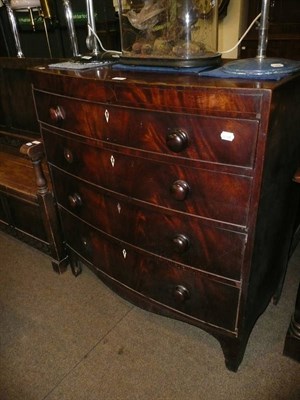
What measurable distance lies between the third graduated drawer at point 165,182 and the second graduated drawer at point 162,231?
0.14ft

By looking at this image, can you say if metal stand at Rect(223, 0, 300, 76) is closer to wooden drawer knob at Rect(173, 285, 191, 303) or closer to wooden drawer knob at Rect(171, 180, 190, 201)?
wooden drawer knob at Rect(171, 180, 190, 201)

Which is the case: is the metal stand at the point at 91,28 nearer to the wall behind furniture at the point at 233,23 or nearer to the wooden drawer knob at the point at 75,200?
the wooden drawer knob at the point at 75,200

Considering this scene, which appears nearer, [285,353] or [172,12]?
[172,12]

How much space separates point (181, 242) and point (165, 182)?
0.70ft

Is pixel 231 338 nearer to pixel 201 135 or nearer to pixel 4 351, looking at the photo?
pixel 201 135

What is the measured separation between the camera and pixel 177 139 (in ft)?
2.85

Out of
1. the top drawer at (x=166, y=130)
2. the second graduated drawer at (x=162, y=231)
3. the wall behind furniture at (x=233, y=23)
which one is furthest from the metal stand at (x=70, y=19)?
the wall behind furniture at (x=233, y=23)

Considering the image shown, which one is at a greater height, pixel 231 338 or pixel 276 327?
pixel 231 338

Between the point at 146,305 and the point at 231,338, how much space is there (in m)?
0.37

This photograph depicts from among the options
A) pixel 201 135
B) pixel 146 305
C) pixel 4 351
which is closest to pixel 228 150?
pixel 201 135

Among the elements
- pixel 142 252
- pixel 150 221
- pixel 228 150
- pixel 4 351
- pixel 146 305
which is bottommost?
pixel 4 351

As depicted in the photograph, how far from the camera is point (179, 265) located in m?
1.11

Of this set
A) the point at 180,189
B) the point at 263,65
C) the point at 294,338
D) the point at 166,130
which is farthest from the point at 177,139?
the point at 294,338

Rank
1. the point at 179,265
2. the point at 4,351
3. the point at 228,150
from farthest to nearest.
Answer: the point at 4,351
the point at 179,265
the point at 228,150
